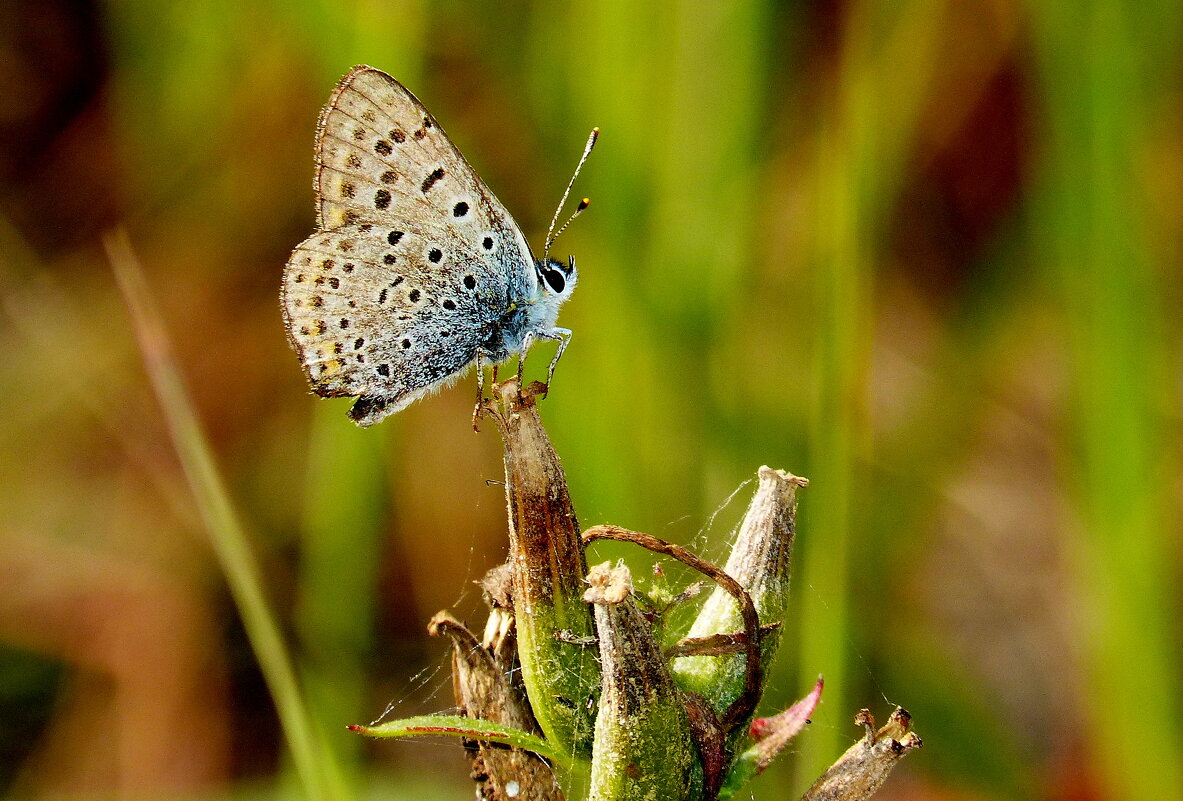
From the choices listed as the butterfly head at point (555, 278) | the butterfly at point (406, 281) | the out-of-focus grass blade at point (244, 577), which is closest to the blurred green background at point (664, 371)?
the butterfly head at point (555, 278)

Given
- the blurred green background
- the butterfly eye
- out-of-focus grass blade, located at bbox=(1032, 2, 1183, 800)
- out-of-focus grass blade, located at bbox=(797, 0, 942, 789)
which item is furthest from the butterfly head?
out-of-focus grass blade, located at bbox=(1032, 2, 1183, 800)

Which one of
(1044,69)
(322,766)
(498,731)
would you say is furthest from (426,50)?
(498,731)

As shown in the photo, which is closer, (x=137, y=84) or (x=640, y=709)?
(x=640, y=709)

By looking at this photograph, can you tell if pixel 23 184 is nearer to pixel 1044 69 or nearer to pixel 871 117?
pixel 871 117

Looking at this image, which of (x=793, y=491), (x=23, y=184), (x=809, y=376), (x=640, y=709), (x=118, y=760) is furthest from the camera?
(x=23, y=184)

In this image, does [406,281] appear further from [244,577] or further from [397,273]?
[244,577]

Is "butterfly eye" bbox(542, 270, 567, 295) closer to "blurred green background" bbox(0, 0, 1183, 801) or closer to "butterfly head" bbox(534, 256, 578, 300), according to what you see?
"butterfly head" bbox(534, 256, 578, 300)

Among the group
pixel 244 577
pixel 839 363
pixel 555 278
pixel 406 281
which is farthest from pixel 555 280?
pixel 244 577
